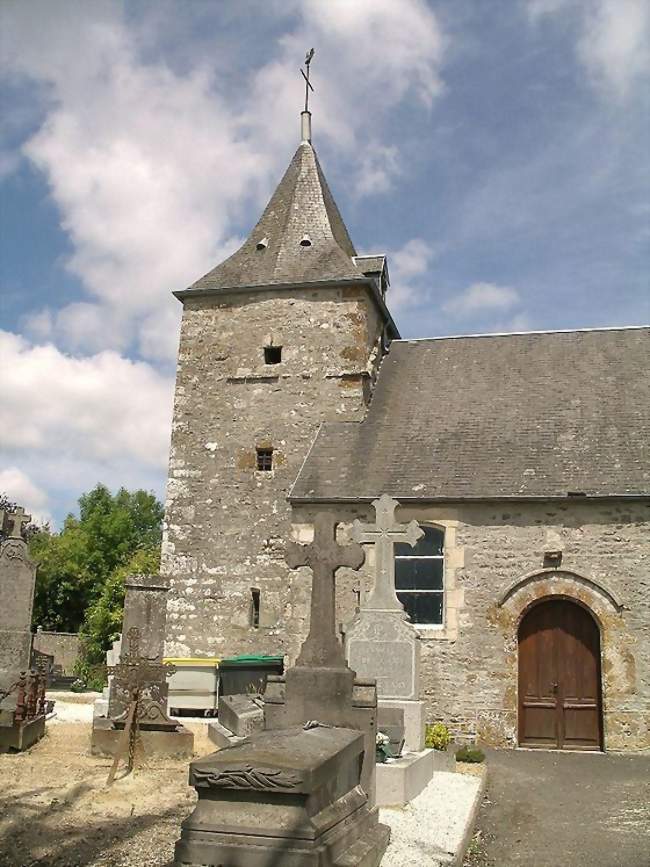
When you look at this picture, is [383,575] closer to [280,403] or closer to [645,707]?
[645,707]

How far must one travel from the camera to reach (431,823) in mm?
7410

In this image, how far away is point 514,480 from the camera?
14.4 m

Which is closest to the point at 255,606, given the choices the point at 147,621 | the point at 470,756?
the point at 147,621

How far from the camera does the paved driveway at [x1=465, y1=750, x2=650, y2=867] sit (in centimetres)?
666

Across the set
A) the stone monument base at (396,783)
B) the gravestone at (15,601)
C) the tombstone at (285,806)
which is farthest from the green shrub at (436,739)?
the gravestone at (15,601)

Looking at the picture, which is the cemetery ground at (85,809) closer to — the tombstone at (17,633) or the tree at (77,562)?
→ the tombstone at (17,633)

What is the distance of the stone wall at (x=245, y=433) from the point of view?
54.7 feet

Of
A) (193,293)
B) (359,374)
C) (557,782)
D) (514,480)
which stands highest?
(193,293)

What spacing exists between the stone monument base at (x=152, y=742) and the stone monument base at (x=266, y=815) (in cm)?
546

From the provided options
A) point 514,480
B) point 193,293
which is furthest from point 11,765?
point 193,293

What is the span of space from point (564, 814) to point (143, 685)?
227 inches

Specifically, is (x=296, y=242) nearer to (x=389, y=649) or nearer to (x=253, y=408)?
(x=253, y=408)

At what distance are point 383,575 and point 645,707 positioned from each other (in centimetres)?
555

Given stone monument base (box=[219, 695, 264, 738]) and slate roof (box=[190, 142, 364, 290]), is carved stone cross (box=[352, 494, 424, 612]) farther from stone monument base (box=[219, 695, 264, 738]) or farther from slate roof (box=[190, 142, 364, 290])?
slate roof (box=[190, 142, 364, 290])
